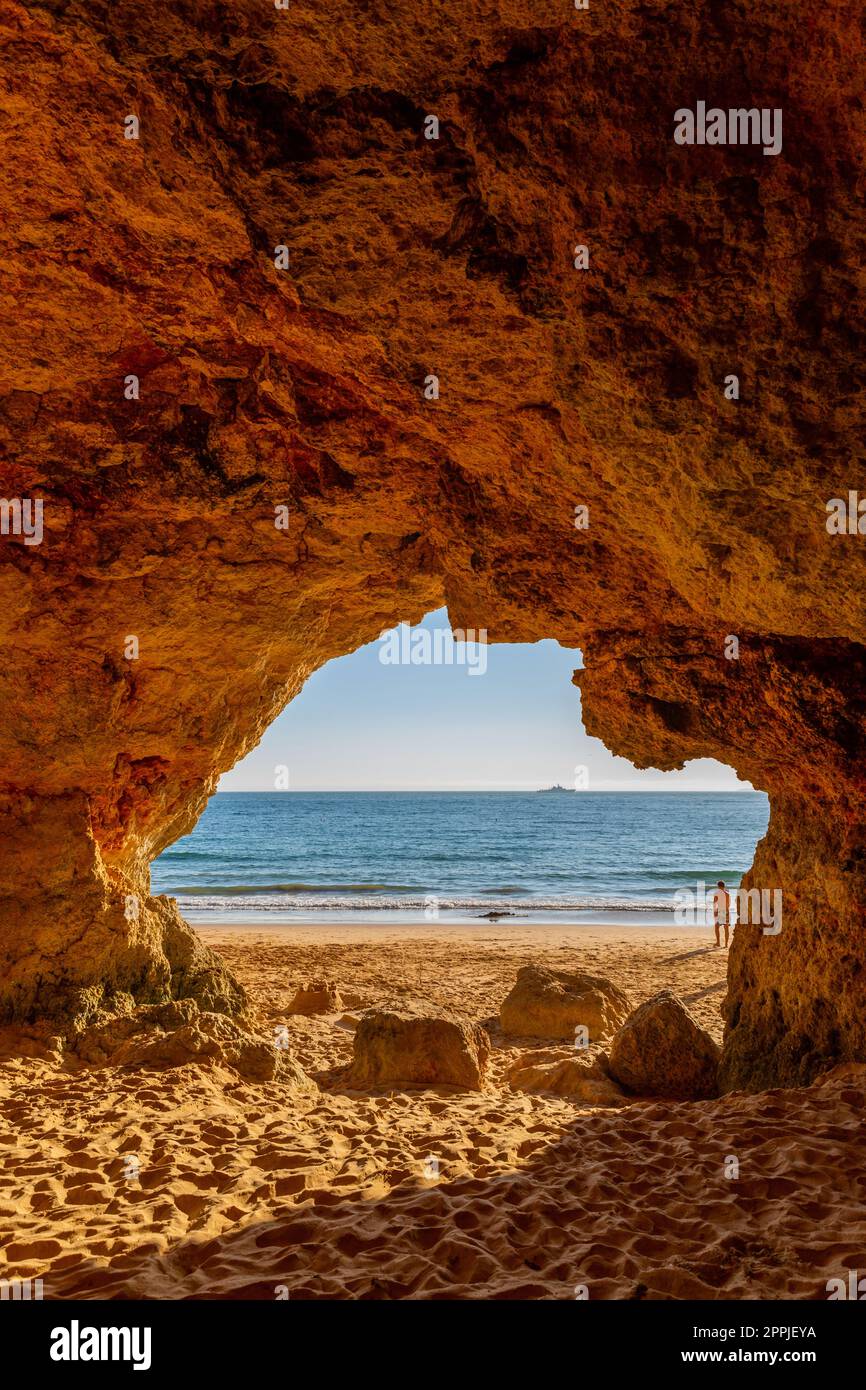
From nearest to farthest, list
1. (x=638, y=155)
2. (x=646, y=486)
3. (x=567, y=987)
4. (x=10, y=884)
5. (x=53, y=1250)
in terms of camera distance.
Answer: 1. (x=638, y=155)
2. (x=53, y=1250)
3. (x=646, y=486)
4. (x=10, y=884)
5. (x=567, y=987)

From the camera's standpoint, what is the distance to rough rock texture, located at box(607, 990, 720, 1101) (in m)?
7.25

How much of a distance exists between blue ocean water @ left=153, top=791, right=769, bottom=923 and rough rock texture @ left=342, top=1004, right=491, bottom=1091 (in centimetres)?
1764

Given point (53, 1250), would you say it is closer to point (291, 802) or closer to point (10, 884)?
point (10, 884)

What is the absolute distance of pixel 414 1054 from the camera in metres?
7.11

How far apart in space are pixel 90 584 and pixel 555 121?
5.45 m

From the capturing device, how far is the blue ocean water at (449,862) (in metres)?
26.9

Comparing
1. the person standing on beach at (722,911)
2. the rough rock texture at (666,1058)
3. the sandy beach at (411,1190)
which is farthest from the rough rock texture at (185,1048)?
the person standing on beach at (722,911)

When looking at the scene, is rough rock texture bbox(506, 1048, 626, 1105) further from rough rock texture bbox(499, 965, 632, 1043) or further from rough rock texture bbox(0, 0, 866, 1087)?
rough rock texture bbox(499, 965, 632, 1043)

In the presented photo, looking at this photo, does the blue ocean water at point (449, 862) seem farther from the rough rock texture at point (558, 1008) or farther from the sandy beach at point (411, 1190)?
the sandy beach at point (411, 1190)

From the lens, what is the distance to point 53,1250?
12.2 ft

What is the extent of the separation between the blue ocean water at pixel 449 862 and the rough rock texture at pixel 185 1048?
1775cm

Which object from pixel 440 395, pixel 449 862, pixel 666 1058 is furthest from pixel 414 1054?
pixel 449 862

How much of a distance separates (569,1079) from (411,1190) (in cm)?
340
